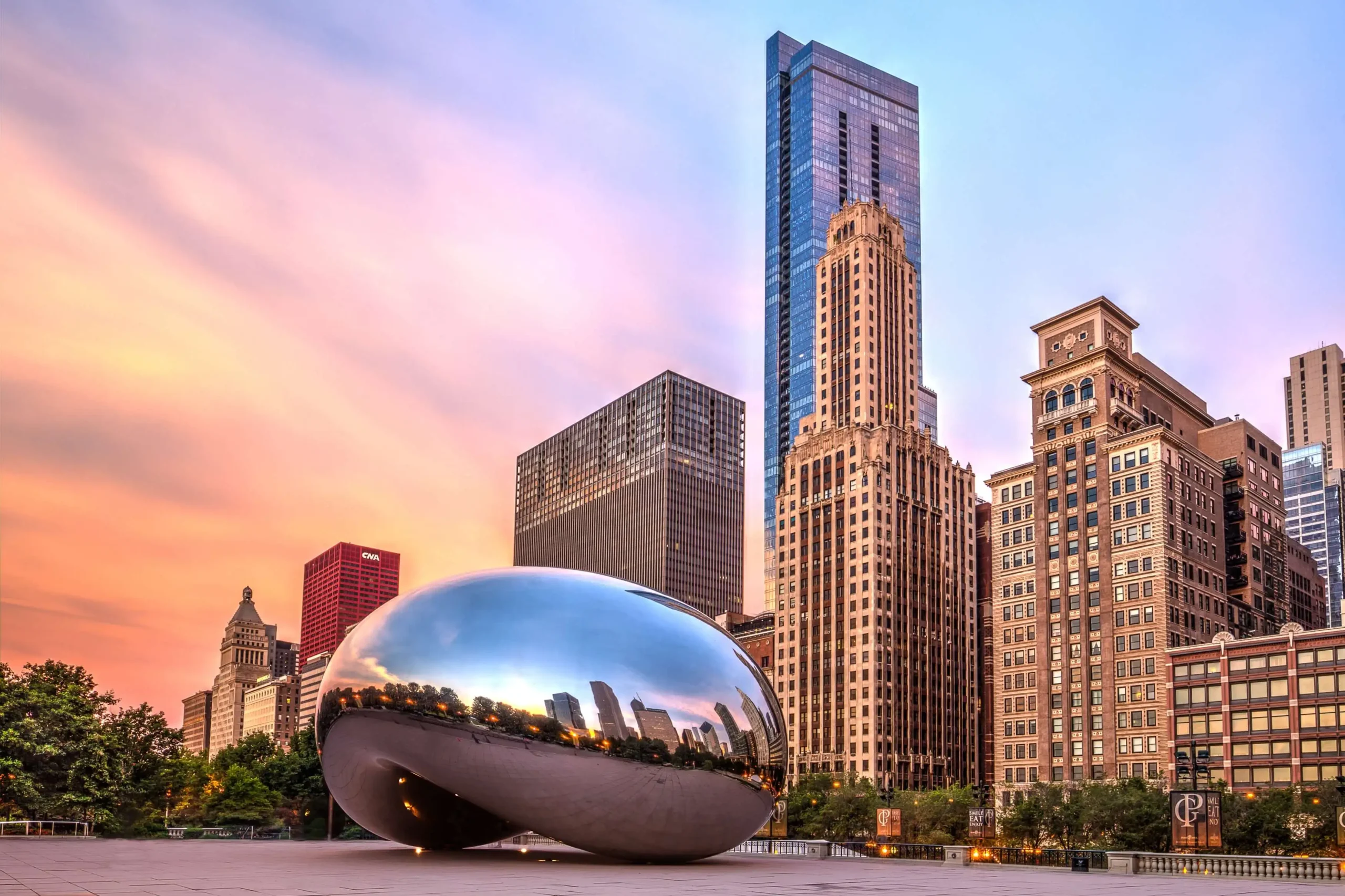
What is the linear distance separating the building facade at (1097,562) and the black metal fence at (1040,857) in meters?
62.8

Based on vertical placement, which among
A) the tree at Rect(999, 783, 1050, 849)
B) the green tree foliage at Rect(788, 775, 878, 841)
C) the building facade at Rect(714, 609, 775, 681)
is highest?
the building facade at Rect(714, 609, 775, 681)

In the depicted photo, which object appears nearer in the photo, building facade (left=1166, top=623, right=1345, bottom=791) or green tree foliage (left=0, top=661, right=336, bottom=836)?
green tree foliage (left=0, top=661, right=336, bottom=836)

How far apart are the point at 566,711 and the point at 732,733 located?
357 cm

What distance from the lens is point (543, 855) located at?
1149 inches

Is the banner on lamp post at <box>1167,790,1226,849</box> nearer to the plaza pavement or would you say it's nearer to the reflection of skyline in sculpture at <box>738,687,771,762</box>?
the plaza pavement

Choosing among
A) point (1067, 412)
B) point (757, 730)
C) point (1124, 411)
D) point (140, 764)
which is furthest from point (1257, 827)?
point (1067, 412)

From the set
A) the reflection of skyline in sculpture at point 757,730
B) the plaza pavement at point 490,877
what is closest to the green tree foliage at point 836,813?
the plaza pavement at point 490,877

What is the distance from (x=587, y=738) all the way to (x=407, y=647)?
13.9 feet

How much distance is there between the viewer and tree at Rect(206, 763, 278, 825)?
7300cm

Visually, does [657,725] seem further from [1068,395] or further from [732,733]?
[1068,395]

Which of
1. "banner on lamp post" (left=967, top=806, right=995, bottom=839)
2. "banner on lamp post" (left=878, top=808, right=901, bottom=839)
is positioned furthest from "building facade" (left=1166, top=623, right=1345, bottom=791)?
"banner on lamp post" (left=878, top=808, right=901, bottom=839)

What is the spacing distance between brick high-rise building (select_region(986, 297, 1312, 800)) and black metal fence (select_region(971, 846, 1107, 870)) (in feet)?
204

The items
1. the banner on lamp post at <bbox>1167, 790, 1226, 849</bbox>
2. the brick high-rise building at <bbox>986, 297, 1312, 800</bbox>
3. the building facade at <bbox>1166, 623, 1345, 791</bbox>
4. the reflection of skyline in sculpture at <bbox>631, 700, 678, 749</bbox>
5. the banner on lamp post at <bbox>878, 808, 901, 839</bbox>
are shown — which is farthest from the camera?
the brick high-rise building at <bbox>986, 297, 1312, 800</bbox>

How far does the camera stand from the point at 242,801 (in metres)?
79.5
